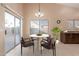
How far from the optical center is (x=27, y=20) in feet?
20.6

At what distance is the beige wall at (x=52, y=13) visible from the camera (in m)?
6.25

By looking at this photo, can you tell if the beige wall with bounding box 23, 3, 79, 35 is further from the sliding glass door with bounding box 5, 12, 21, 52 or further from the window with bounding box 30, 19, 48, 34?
the sliding glass door with bounding box 5, 12, 21, 52

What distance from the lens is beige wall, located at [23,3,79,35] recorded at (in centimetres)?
625

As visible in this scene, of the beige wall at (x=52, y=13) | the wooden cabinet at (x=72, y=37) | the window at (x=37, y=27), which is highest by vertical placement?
the beige wall at (x=52, y=13)

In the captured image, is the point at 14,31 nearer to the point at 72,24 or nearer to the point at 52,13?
the point at 52,13

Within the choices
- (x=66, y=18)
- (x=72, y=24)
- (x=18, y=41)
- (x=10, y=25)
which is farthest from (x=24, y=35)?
(x=72, y=24)

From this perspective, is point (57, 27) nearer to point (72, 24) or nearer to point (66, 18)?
point (66, 18)

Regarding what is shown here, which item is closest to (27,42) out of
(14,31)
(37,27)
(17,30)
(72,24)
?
(17,30)

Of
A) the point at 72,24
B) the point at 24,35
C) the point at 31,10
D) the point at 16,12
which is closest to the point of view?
the point at 16,12

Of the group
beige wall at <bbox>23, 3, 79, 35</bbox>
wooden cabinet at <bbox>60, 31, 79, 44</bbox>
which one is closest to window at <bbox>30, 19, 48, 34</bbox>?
beige wall at <bbox>23, 3, 79, 35</bbox>

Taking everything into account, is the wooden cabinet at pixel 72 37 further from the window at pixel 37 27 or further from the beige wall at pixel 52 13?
the window at pixel 37 27

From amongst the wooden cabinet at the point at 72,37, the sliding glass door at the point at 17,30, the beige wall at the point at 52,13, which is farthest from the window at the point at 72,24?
the sliding glass door at the point at 17,30

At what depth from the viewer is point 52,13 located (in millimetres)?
6777

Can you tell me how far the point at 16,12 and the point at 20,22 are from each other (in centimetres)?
52
